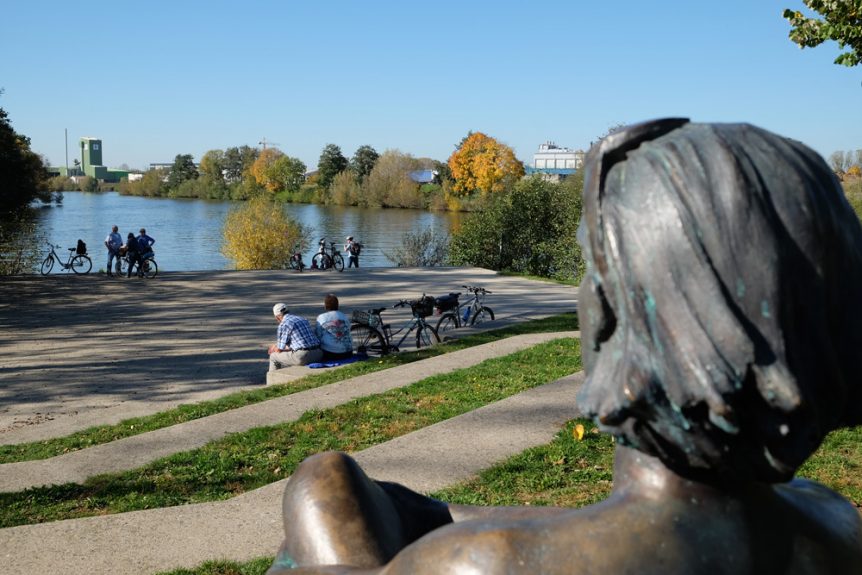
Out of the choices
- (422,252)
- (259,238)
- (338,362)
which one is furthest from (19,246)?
(338,362)

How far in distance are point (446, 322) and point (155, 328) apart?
5747mm

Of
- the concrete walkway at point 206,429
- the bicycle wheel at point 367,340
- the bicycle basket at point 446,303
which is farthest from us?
the bicycle basket at point 446,303

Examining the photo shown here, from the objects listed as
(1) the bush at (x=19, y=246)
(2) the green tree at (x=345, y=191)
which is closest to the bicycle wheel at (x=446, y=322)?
(1) the bush at (x=19, y=246)

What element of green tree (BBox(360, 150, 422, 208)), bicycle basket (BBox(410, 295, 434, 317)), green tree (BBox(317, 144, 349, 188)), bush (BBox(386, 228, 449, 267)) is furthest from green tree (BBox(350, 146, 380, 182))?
bicycle basket (BBox(410, 295, 434, 317))

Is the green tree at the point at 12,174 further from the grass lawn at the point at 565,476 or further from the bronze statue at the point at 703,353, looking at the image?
the bronze statue at the point at 703,353

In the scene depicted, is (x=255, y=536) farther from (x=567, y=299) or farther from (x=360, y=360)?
(x=567, y=299)

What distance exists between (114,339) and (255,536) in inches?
450

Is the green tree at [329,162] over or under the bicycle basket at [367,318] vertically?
over

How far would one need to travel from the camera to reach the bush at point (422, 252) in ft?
107

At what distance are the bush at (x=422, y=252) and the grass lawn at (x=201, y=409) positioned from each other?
61.1ft

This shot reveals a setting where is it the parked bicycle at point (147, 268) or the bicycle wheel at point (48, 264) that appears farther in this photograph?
the bicycle wheel at point (48, 264)

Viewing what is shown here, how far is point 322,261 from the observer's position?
2812cm

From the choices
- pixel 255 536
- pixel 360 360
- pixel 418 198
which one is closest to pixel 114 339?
pixel 360 360

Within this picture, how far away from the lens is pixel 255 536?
5.33m
